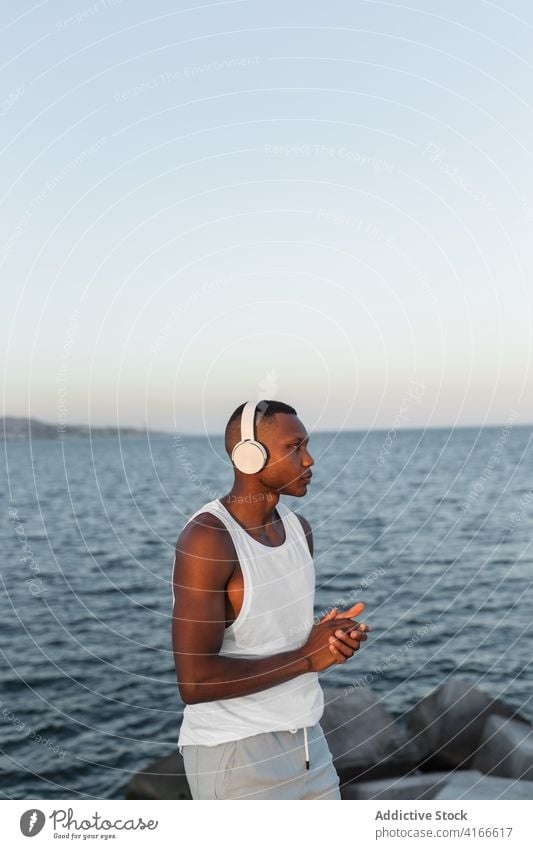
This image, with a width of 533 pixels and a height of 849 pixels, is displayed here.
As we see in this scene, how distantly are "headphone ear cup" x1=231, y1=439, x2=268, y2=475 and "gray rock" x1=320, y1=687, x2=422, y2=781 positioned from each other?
6.54 metres

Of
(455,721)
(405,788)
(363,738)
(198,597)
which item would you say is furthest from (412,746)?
(198,597)

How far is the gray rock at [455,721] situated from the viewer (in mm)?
9430

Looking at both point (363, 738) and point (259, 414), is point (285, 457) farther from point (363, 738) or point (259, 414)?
point (363, 738)

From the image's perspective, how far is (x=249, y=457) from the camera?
277 cm

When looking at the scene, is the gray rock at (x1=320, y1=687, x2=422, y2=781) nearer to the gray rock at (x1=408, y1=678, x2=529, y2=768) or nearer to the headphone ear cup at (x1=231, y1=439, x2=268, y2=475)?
the gray rock at (x1=408, y1=678, x2=529, y2=768)

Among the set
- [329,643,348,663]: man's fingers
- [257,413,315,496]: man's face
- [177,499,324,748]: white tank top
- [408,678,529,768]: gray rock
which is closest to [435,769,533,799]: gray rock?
[408,678,529,768]: gray rock

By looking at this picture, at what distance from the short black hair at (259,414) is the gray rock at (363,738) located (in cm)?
644

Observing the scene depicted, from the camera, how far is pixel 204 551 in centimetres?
254

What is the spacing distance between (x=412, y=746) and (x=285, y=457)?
7873 mm

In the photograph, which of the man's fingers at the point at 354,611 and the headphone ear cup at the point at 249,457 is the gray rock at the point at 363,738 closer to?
the man's fingers at the point at 354,611

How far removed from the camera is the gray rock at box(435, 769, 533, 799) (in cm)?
601

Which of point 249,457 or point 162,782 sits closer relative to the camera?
point 249,457
